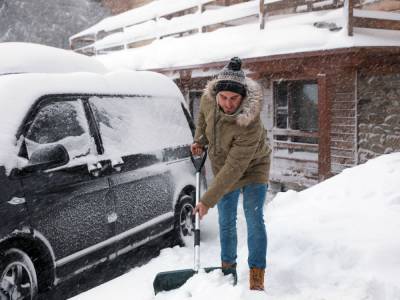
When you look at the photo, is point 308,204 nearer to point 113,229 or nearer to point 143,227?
point 143,227

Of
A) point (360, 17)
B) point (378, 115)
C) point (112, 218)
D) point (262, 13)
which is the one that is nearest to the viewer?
point (112, 218)

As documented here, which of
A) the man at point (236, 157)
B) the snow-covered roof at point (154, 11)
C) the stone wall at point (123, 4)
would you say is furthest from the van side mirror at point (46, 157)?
the stone wall at point (123, 4)

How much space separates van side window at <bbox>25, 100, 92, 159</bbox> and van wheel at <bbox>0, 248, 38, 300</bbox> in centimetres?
80

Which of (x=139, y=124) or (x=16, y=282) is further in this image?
(x=139, y=124)

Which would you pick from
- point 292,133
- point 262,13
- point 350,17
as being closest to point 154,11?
point 262,13

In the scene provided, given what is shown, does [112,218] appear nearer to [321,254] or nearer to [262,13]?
[321,254]

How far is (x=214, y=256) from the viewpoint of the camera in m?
4.98

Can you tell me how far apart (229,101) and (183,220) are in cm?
265

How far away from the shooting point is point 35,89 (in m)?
3.78

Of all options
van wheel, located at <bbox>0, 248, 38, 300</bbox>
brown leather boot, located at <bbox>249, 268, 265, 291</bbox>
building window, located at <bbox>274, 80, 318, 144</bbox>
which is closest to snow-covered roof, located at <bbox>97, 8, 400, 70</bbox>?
building window, located at <bbox>274, 80, 318, 144</bbox>

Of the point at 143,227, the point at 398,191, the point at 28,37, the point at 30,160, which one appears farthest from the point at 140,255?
the point at 28,37

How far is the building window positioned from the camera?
10477 millimetres

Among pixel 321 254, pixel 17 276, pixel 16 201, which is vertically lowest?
pixel 321 254

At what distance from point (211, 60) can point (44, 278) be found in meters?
7.42
